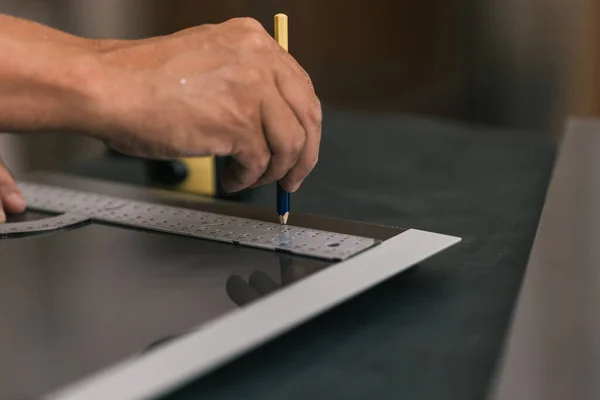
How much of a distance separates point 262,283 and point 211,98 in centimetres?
16

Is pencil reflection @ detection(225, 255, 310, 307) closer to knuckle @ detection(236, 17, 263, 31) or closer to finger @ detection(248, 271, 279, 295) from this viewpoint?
finger @ detection(248, 271, 279, 295)

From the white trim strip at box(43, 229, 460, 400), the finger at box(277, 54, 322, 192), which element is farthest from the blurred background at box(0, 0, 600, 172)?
the white trim strip at box(43, 229, 460, 400)

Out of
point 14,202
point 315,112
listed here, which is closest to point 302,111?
point 315,112

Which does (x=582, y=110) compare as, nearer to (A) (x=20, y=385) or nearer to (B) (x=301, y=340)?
(B) (x=301, y=340)

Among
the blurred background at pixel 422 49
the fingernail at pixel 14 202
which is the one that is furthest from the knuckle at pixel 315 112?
the blurred background at pixel 422 49

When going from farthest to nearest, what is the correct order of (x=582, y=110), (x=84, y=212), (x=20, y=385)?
(x=582, y=110), (x=84, y=212), (x=20, y=385)

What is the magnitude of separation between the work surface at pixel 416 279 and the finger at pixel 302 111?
136 mm

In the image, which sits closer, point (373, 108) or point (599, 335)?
point (599, 335)

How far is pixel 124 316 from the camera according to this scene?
0.55 metres

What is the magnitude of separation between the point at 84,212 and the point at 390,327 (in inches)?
15.4

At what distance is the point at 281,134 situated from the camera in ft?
2.24

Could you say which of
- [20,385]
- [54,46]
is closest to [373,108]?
[54,46]

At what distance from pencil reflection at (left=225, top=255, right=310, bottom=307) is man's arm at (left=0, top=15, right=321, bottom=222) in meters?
0.11

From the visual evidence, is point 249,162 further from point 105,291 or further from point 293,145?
point 105,291
